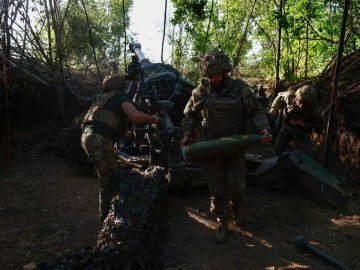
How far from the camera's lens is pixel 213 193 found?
4457mm

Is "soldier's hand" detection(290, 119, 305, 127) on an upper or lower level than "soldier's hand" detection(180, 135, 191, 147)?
upper

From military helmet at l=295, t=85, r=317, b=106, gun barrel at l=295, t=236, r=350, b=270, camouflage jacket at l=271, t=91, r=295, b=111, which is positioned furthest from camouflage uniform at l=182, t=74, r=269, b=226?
camouflage jacket at l=271, t=91, r=295, b=111

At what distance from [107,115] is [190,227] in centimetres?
166

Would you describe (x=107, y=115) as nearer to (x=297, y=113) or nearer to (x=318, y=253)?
(x=318, y=253)

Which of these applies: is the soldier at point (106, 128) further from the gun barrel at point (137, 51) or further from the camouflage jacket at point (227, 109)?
the gun barrel at point (137, 51)

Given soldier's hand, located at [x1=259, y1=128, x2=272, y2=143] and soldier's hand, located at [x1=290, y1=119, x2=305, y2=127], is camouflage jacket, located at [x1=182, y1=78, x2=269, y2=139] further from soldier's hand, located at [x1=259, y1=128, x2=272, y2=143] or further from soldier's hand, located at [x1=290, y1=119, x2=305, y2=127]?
soldier's hand, located at [x1=290, y1=119, x2=305, y2=127]

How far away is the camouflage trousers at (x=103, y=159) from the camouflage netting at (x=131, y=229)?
0.58 ft

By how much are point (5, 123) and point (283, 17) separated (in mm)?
5521

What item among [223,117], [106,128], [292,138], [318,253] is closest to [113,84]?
[106,128]

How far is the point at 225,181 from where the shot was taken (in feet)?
14.7

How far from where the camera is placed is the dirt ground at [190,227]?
12.9 feet

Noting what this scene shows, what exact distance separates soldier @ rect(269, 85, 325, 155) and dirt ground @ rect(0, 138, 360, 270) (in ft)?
3.95

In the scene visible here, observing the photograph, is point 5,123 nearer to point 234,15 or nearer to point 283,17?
point 283,17

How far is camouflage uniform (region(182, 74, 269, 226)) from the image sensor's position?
435cm
